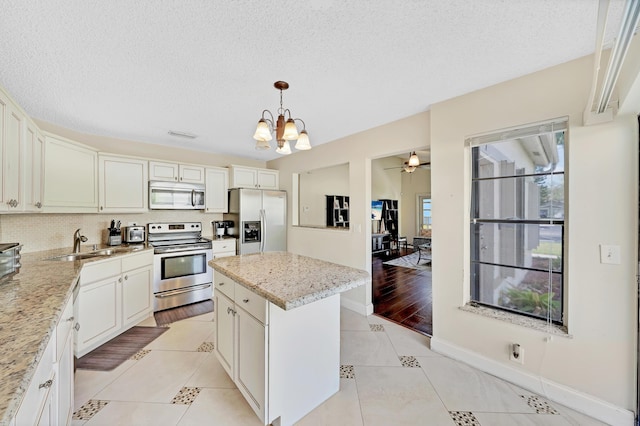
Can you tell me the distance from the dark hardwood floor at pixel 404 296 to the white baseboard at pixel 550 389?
491 millimetres

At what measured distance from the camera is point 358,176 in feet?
10.4

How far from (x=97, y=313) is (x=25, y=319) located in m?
1.76

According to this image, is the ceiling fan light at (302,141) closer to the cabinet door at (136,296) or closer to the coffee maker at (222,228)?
the cabinet door at (136,296)

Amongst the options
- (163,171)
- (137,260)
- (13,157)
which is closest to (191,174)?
(163,171)

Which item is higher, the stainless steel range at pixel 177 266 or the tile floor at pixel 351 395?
the stainless steel range at pixel 177 266

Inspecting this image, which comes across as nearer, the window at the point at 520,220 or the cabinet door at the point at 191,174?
the window at the point at 520,220

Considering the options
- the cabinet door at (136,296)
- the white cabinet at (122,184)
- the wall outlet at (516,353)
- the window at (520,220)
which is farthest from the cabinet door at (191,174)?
the wall outlet at (516,353)

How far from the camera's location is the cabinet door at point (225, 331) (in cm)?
174

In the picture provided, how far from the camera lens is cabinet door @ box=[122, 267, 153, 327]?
8.70 ft

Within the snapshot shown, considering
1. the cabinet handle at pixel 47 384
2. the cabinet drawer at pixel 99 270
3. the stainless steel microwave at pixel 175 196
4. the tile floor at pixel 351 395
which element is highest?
the stainless steel microwave at pixel 175 196

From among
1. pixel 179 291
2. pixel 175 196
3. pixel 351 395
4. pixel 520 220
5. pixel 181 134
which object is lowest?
pixel 351 395

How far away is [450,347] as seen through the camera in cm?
218

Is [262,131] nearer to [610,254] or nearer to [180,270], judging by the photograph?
[610,254]

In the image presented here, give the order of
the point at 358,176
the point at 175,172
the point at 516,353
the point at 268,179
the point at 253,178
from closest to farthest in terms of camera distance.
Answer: the point at 516,353, the point at 358,176, the point at 175,172, the point at 253,178, the point at 268,179
